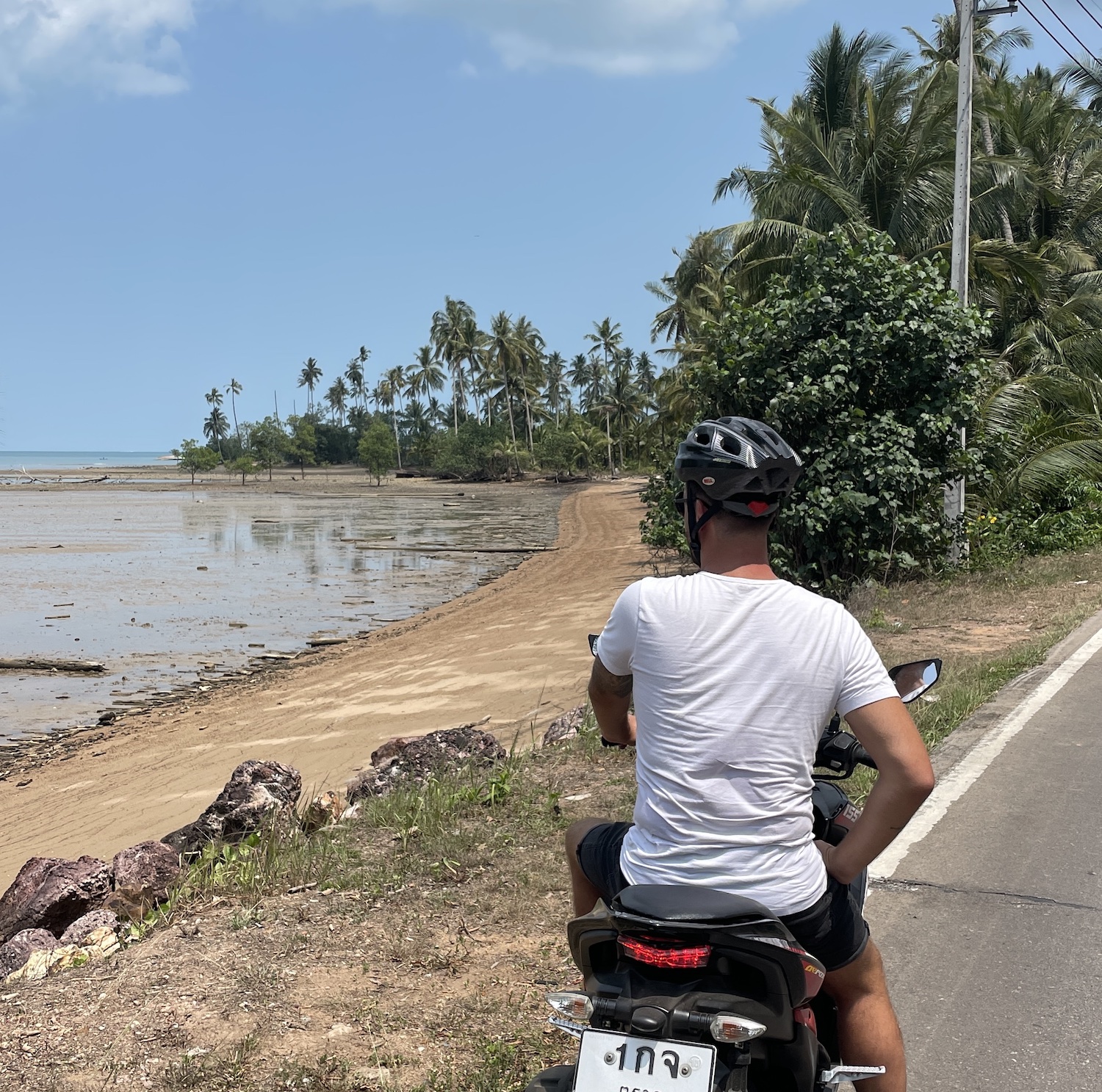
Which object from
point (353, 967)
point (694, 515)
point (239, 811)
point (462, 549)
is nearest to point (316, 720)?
point (239, 811)

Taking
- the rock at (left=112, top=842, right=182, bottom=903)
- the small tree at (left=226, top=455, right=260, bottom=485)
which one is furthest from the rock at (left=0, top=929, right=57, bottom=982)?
the small tree at (left=226, top=455, right=260, bottom=485)

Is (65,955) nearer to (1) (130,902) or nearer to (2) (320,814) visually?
(1) (130,902)

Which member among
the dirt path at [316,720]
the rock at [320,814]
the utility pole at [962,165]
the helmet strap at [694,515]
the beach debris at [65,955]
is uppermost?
the utility pole at [962,165]

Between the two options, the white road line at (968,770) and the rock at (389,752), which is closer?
the white road line at (968,770)

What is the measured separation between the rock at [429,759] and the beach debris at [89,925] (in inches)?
71.6

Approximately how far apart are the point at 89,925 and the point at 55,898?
1.53ft

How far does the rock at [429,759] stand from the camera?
6773 mm

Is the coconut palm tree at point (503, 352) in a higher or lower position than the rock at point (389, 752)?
higher

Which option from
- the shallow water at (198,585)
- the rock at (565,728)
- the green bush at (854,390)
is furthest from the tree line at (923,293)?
the shallow water at (198,585)

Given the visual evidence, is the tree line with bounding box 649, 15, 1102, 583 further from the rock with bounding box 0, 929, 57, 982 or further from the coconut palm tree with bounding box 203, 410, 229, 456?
the coconut palm tree with bounding box 203, 410, 229, 456

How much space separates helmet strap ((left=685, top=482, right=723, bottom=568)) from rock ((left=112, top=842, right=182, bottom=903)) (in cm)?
382

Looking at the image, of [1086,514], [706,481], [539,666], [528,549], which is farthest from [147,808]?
[528,549]

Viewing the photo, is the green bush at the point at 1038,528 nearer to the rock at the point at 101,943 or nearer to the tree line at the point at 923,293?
the tree line at the point at 923,293

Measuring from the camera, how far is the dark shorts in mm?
2279
